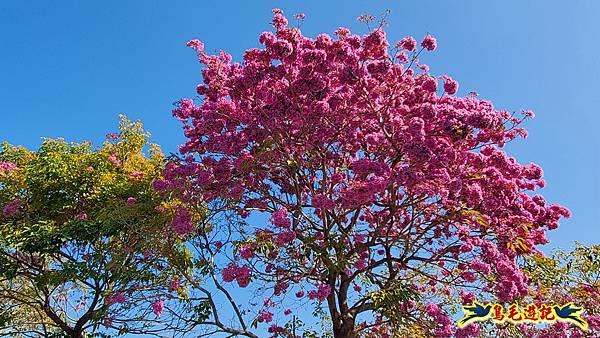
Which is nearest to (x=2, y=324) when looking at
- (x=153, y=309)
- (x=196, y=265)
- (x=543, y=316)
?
(x=153, y=309)

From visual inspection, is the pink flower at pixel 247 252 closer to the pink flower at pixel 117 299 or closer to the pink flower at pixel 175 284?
the pink flower at pixel 175 284

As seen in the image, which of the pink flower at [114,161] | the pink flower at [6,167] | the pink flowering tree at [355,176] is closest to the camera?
the pink flowering tree at [355,176]

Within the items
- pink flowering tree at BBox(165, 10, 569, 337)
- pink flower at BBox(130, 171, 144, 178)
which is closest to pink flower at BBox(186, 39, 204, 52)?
pink flowering tree at BBox(165, 10, 569, 337)

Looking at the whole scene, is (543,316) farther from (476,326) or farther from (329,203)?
(329,203)

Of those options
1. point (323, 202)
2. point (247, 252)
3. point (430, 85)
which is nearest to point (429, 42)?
point (430, 85)

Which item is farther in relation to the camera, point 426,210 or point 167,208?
point 167,208

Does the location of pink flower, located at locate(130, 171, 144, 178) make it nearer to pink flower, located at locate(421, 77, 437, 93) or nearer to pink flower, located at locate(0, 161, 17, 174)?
pink flower, located at locate(0, 161, 17, 174)

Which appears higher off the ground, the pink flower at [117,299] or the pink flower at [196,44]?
the pink flower at [196,44]

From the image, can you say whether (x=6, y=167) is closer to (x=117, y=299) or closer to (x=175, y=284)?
(x=117, y=299)

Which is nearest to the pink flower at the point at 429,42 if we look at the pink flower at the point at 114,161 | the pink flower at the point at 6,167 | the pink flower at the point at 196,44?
the pink flower at the point at 196,44

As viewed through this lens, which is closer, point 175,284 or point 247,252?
point 247,252

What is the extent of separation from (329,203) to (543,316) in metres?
3.58

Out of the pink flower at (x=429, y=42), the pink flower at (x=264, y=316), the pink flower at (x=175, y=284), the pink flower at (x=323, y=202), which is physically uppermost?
the pink flower at (x=429, y=42)

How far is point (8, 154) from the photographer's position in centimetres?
1203
